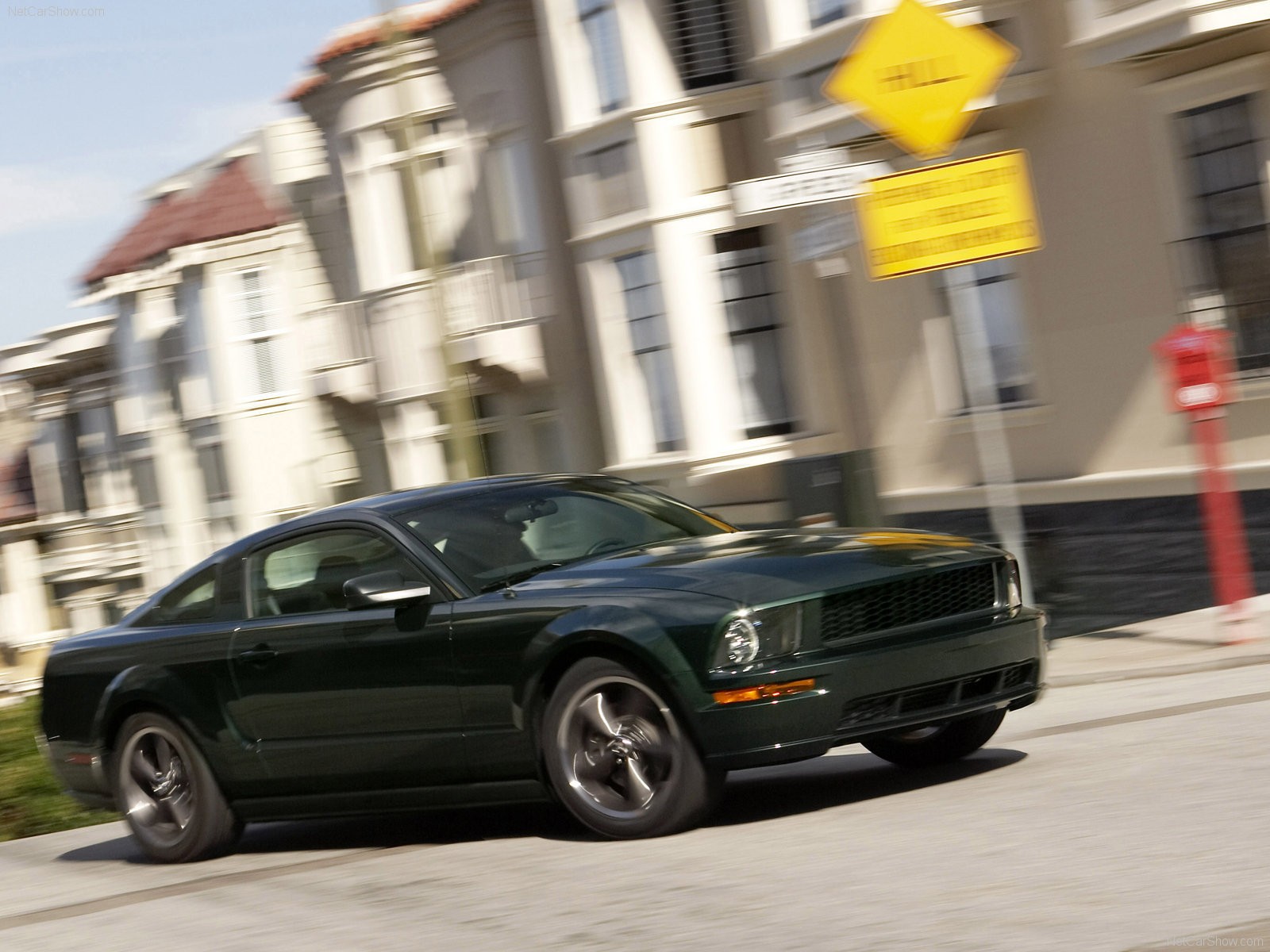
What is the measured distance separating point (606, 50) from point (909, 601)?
1400cm

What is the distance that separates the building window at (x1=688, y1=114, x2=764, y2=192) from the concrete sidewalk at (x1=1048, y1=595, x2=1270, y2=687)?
7.86m

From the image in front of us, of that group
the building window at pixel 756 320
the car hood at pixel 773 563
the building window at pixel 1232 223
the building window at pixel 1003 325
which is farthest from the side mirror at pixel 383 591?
the building window at pixel 756 320

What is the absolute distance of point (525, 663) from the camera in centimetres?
716

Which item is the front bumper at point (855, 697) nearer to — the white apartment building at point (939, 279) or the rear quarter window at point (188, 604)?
the rear quarter window at point (188, 604)

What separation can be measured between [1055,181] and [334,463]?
1560 centimetres

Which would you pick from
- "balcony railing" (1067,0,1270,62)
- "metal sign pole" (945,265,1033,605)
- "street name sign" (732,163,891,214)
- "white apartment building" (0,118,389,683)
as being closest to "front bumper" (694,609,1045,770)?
"street name sign" (732,163,891,214)

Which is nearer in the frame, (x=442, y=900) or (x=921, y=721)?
(x=442, y=900)

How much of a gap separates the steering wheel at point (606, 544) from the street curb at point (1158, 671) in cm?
331

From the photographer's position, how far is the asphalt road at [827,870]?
16.8 ft

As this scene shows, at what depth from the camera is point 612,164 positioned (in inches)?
782

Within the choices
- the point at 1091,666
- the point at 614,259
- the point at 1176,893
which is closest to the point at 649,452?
the point at 614,259

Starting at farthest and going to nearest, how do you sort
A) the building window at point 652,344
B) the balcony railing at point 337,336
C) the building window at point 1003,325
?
the balcony railing at point 337,336, the building window at point 652,344, the building window at point 1003,325

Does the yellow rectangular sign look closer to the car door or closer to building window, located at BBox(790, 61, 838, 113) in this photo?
the car door

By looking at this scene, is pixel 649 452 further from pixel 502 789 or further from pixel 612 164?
pixel 502 789
